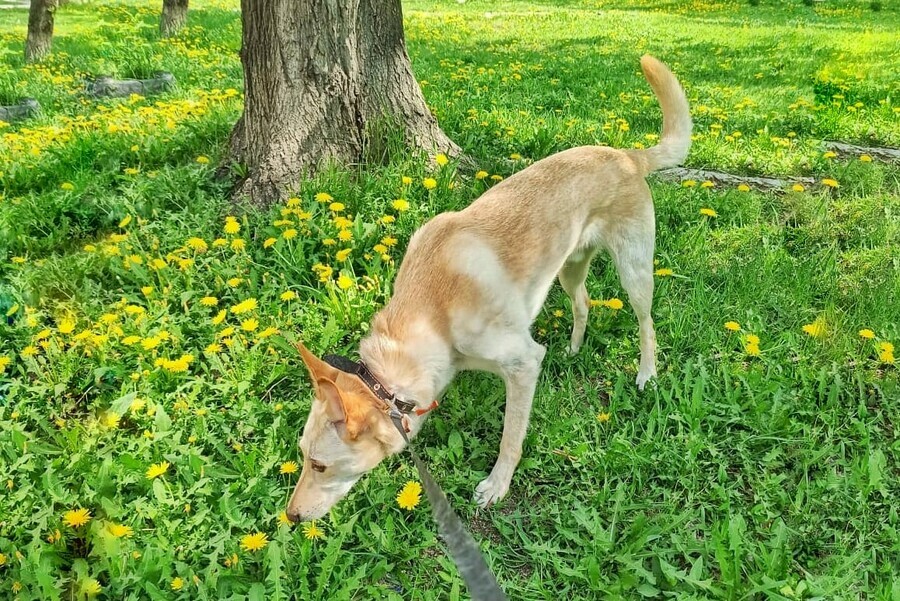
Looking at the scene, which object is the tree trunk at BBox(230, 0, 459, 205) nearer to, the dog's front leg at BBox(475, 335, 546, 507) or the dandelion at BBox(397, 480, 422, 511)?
the dog's front leg at BBox(475, 335, 546, 507)

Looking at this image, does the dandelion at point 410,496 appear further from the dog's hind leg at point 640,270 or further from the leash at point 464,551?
the dog's hind leg at point 640,270

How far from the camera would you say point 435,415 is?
3.07 meters

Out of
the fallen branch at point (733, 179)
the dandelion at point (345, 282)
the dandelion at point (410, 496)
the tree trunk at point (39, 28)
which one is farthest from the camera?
the tree trunk at point (39, 28)

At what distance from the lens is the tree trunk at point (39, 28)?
869 centimetres

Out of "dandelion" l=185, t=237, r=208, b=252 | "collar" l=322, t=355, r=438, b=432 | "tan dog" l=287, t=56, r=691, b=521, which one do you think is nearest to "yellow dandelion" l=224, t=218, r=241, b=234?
"dandelion" l=185, t=237, r=208, b=252

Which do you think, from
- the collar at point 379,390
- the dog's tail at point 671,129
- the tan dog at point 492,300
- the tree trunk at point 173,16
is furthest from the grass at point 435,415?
the tree trunk at point 173,16

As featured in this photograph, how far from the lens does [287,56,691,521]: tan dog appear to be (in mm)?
2297

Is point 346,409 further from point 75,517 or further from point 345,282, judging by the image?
point 345,282

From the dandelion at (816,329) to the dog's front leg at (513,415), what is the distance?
5.17 ft

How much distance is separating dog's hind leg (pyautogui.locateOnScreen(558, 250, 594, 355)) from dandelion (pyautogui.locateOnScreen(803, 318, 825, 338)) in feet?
3.82

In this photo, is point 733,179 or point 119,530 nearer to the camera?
point 119,530

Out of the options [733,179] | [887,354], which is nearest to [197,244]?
[887,354]

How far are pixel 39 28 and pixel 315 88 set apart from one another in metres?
7.20

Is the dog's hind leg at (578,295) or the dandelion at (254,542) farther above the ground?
the dog's hind leg at (578,295)
